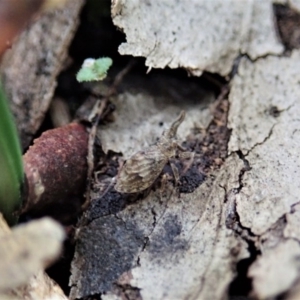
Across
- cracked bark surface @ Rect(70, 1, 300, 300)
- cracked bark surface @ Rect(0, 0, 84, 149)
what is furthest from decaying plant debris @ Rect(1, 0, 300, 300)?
cracked bark surface @ Rect(0, 0, 84, 149)

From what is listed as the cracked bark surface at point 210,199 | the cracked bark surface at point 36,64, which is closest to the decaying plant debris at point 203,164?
the cracked bark surface at point 210,199

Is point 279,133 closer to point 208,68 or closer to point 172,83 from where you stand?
point 208,68

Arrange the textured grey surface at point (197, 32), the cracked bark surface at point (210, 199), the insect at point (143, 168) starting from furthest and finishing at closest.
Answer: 1. the textured grey surface at point (197, 32)
2. the insect at point (143, 168)
3. the cracked bark surface at point (210, 199)

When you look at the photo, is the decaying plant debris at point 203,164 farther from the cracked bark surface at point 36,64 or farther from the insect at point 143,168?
the cracked bark surface at point 36,64

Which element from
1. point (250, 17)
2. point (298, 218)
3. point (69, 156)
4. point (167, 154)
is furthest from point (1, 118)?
point (250, 17)

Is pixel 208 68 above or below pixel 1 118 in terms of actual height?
below
